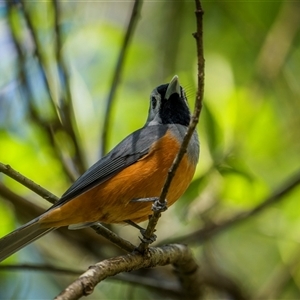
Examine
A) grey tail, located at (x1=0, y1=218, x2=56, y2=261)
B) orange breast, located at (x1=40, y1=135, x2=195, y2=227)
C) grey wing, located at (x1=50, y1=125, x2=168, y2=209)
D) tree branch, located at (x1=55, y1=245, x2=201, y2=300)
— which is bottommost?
tree branch, located at (x1=55, y1=245, x2=201, y2=300)

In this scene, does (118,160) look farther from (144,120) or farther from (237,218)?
(144,120)

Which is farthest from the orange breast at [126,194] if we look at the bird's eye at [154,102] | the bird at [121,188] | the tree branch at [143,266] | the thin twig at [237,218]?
the bird's eye at [154,102]

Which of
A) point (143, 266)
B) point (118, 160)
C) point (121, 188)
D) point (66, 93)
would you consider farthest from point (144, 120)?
point (143, 266)

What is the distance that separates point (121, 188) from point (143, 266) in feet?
2.22

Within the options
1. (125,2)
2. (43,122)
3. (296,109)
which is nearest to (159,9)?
(125,2)

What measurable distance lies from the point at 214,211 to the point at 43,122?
61.0 inches

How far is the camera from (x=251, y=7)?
6.41 metres

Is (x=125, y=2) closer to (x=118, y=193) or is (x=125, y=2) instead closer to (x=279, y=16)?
(x=279, y=16)

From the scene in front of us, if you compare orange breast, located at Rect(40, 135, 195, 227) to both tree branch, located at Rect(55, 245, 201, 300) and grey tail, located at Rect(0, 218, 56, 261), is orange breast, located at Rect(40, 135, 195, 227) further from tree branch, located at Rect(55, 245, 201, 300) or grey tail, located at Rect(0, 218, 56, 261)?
tree branch, located at Rect(55, 245, 201, 300)

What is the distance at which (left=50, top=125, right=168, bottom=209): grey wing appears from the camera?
14.3 feet

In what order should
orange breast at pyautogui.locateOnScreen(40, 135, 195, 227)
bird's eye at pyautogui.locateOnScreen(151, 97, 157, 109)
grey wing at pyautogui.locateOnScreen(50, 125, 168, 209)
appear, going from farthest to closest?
1. bird's eye at pyautogui.locateOnScreen(151, 97, 157, 109)
2. grey wing at pyautogui.locateOnScreen(50, 125, 168, 209)
3. orange breast at pyautogui.locateOnScreen(40, 135, 195, 227)

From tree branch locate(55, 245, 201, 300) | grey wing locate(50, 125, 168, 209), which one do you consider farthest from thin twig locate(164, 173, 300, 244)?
grey wing locate(50, 125, 168, 209)

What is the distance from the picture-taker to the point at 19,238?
162 inches

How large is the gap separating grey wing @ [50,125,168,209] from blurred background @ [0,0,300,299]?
34 cm
